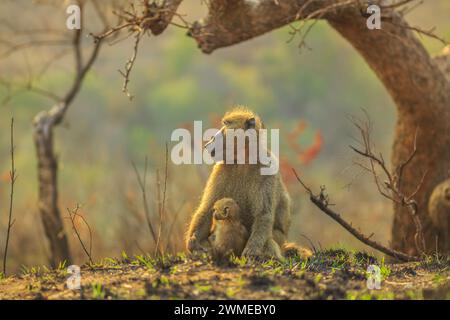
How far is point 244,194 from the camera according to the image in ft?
21.6

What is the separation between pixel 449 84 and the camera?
9.43 meters

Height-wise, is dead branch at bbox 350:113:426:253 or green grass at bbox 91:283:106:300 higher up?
dead branch at bbox 350:113:426:253

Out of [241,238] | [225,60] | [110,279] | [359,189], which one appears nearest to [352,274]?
[241,238]

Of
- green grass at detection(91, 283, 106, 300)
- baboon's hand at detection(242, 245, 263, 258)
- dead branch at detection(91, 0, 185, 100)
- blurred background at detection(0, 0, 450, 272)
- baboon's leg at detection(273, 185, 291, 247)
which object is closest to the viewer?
green grass at detection(91, 283, 106, 300)

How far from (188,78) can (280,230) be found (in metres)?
32.3

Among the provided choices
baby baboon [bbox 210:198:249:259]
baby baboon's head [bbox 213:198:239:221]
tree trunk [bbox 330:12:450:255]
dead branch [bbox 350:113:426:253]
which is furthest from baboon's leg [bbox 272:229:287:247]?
tree trunk [bbox 330:12:450:255]

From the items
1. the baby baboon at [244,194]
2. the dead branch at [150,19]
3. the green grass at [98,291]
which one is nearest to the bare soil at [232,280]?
the green grass at [98,291]

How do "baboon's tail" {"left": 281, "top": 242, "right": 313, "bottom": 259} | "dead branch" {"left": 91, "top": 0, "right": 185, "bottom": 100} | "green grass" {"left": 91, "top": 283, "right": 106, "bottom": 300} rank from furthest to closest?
"dead branch" {"left": 91, "top": 0, "right": 185, "bottom": 100}, "baboon's tail" {"left": 281, "top": 242, "right": 313, "bottom": 259}, "green grass" {"left": 91, "top": 283, "right": 106, "bottom": 300}

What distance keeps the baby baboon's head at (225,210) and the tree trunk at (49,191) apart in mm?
4521

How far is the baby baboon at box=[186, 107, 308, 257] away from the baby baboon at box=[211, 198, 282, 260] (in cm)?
8

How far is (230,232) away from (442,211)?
3.72 metres

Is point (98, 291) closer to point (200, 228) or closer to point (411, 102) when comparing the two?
point (200, 228)

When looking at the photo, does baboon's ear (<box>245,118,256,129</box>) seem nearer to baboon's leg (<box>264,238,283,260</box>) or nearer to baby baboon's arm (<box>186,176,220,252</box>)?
baby baboon's arm (<box>186,176,220,252</box>)

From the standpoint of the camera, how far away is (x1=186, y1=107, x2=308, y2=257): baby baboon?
6496 millimetres
